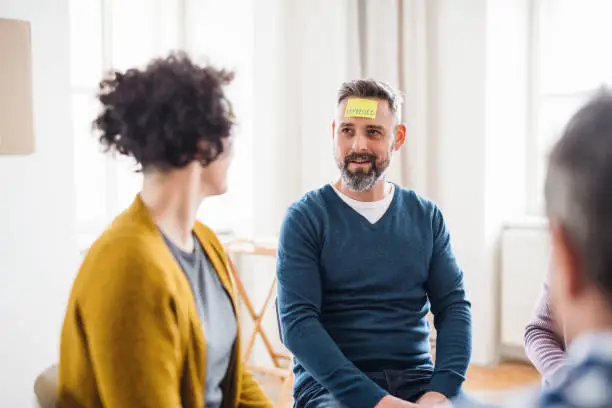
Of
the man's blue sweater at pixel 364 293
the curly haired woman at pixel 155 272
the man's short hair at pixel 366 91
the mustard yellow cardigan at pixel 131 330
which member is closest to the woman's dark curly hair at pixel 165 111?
the curly haired woman at pixel 155 272

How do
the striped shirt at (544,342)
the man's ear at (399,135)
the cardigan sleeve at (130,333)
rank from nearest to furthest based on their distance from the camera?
the cardigan sleeve at (130,333), the striped shirt at (544,342), the man's ear at (399,135)

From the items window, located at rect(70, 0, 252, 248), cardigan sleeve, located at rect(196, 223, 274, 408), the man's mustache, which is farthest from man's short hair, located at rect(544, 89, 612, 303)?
window, located at rect(70, 0, 252, 248)

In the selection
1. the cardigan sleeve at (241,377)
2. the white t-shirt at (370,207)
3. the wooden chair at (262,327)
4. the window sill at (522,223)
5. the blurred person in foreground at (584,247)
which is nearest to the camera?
the blurred person in foreground at (584,247)

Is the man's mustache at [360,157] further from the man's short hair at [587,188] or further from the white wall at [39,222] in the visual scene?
the white wall at [39,222]

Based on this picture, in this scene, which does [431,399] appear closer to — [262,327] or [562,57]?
[262,327]

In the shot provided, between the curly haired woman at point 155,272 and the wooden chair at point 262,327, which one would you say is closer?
the curly haired woman at point 155,272

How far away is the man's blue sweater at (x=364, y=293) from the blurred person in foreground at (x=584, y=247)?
1057mm

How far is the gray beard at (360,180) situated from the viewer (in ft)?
6.46

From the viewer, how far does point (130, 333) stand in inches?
41.3

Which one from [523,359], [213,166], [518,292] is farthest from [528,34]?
[213,166]

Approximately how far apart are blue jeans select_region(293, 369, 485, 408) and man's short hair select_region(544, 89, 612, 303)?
3.69 feet

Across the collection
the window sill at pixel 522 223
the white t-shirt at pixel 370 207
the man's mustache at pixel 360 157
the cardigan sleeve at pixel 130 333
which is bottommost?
the window sill at pixel 522 223

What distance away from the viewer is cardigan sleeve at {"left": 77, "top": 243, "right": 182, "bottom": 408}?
3.43 feet

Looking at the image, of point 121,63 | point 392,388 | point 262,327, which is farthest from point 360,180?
point 121,63
